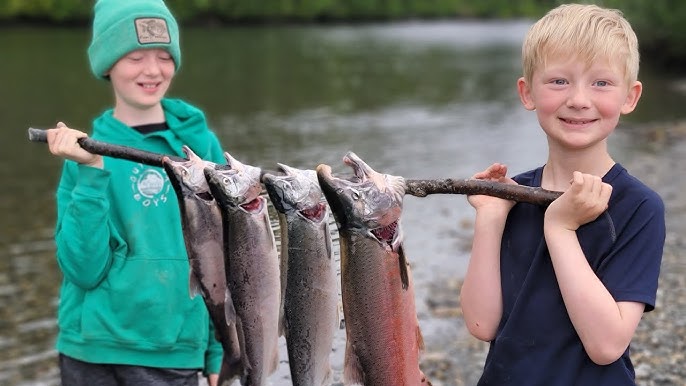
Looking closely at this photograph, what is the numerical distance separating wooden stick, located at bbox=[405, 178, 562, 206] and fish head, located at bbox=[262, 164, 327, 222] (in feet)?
1.16

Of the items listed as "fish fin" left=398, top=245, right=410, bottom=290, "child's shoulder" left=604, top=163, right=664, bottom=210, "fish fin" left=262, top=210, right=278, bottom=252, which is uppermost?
"child's shoulder" left=604, top=163, right=664, bottom=210

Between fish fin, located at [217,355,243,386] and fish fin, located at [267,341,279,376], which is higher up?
fish fin, located at [267,341,279,376]

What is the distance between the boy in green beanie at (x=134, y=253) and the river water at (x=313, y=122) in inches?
80.3

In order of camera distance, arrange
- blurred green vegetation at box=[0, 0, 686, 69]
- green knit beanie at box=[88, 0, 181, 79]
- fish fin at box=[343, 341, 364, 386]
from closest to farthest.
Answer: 1. fish fin at box=[343, 341, 364, 386]
2. green knit beanie at box=[88, 0, 181, 79]
3. blurred green vegetation at box=[0, 0, 686, 69]

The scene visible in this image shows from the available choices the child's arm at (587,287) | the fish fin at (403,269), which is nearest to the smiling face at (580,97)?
the child's arm at (587,287)

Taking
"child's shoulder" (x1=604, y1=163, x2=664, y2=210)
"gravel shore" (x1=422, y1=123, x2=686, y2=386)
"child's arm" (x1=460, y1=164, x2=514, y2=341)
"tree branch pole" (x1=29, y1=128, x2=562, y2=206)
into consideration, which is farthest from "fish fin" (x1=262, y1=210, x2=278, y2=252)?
"gravel shore" (x1=422, y1=123, x2=686, y2=386)

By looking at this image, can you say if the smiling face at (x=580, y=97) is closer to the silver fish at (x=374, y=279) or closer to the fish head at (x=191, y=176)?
the silver fish at (x=374, y=279)

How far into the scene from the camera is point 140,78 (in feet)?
14.3

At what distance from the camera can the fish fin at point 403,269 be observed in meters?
3.00

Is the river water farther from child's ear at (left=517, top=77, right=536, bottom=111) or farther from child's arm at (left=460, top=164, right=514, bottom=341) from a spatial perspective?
child's ear at (left=517, top=77, right=536, bottom=111)

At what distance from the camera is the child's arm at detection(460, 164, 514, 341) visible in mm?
3141

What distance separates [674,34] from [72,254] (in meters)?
40.4

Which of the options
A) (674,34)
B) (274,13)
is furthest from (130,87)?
(274,13)

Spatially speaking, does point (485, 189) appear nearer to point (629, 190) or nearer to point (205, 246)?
point (629, 190)
